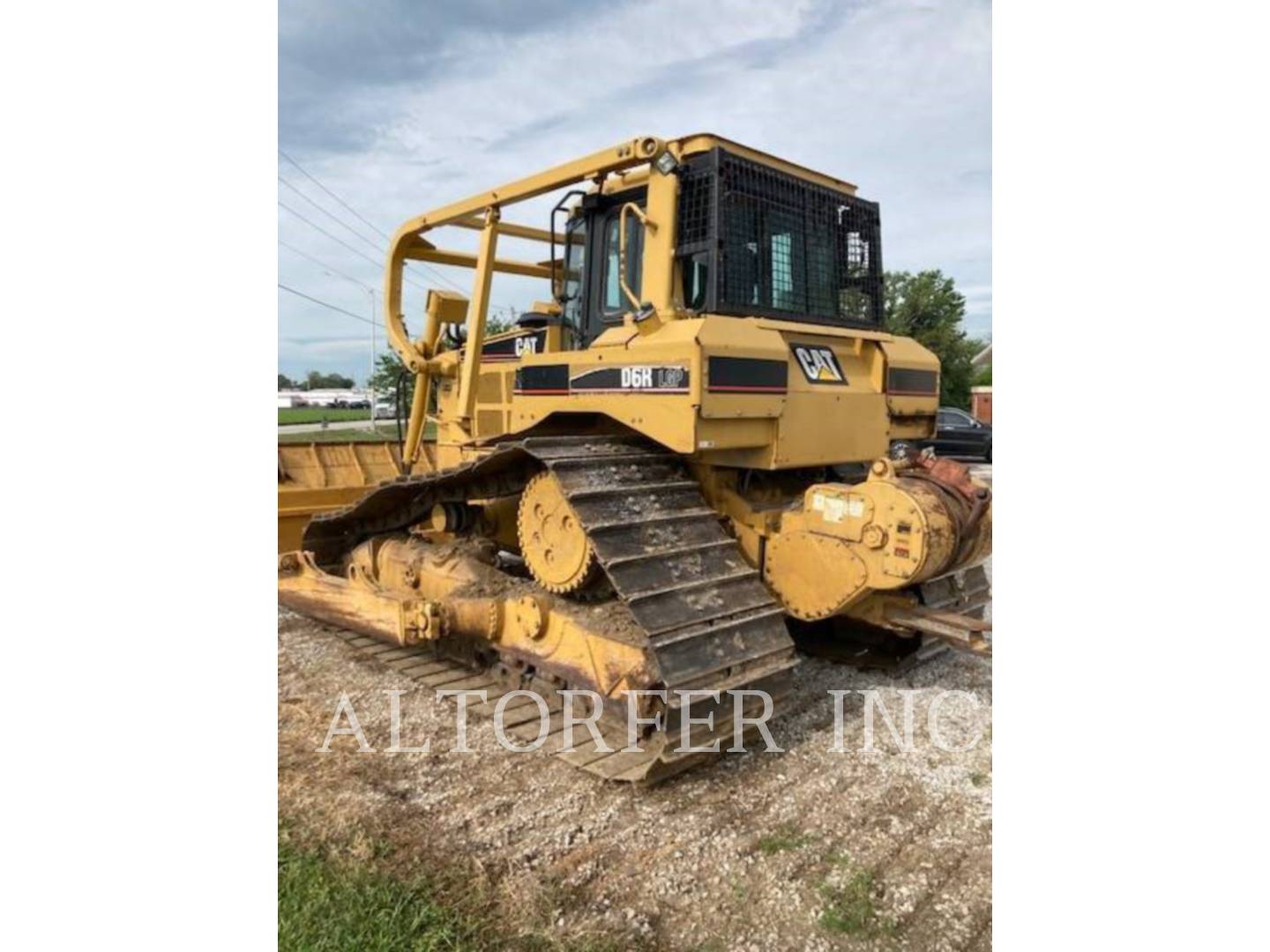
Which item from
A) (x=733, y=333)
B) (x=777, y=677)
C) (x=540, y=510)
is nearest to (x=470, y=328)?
(x=540, y=510)

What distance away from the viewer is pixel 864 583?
3738 mm

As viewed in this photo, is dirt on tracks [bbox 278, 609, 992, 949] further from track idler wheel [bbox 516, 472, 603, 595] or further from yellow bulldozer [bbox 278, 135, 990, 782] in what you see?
track idler wheel [bbox 516, 472, 603, 595]

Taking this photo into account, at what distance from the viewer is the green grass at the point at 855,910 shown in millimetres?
2596

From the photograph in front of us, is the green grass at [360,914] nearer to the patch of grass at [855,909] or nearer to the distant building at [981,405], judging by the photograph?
the patch of grass at [855,909]

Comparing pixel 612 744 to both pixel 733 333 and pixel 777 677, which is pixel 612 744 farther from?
pixel 733 333

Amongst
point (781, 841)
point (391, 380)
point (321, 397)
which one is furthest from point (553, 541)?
point (321, 397)

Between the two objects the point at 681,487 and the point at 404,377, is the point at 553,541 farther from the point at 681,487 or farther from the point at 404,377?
the point at 404,377

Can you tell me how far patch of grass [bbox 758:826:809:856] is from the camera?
3.01m

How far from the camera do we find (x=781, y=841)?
3066 mm

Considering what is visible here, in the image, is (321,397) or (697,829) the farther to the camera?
(321,397)

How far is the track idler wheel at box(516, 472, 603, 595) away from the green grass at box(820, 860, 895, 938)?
1.70 metres

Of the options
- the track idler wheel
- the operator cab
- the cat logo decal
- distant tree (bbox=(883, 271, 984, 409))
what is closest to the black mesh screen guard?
the operator cab

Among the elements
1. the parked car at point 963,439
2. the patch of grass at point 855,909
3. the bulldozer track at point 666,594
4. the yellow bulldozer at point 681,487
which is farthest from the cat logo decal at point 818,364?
the parked car at point 963,439

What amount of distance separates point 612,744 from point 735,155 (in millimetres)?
2893
